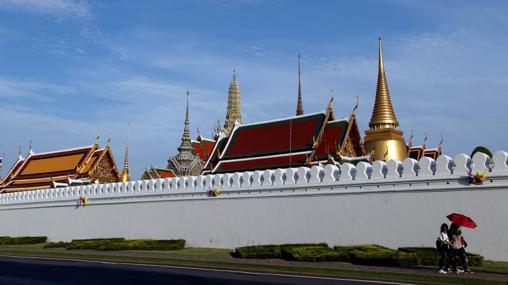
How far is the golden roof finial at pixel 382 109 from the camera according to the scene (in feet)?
114

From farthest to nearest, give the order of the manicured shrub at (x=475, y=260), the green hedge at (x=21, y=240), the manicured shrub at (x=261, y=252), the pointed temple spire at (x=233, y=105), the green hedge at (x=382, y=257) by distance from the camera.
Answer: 1. the pointed temple spire at (x=233, y=105)
2. the green hedge at (x=21, y=240)
3. the manicured shrub at (x=261, y=252)
4. the green hedge at (x=382, y=257)
5. the manicured shrub at (x=475, y=260)

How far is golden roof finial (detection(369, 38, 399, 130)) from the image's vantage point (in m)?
34.8

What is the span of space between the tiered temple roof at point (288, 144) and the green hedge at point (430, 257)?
13.0m

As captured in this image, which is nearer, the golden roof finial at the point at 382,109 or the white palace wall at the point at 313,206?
the white palace wall at the point at 313,206

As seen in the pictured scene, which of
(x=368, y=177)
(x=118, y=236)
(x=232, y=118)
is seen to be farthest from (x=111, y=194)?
(x=232, y=118)

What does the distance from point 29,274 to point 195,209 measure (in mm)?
10019

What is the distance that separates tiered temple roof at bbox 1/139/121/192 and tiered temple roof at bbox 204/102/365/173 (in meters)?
10.6

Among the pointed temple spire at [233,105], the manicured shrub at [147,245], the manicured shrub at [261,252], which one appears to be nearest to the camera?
the manicured shrub at [261,252]

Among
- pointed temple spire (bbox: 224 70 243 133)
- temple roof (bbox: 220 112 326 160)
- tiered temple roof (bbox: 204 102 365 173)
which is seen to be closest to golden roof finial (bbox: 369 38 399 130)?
tiered temple roof (bbox: 204 102 365 173)

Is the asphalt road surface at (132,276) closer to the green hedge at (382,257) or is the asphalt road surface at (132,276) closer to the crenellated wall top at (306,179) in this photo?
the green hedge at (382,257)

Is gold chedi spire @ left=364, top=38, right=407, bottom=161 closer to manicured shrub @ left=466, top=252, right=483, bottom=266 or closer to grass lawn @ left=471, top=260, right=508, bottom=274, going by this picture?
grass lawn @ left=471, top=260, right=508, bottom=274

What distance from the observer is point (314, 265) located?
48.5 feet

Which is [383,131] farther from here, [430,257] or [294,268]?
[294,268]

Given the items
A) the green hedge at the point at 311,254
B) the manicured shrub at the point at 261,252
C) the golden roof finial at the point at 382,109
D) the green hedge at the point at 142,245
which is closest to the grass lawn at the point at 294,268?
the manicured shrub at the point at 261,252
